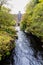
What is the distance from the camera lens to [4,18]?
33.1 meters

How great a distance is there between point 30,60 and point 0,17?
39.4 feet

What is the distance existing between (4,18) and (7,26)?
7.32ft

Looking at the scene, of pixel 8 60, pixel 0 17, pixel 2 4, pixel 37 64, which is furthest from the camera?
pixel 2 4

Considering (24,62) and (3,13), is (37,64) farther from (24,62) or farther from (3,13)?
(3,13)

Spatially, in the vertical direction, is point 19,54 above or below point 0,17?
below

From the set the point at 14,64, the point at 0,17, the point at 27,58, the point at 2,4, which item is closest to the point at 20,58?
the point at 27,58

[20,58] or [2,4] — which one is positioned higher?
[2,4]

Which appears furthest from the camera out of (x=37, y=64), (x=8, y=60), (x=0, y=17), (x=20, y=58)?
(x=0, y=17)

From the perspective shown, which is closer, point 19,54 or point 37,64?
point 37,64

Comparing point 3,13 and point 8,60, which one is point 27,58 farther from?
point 3,13

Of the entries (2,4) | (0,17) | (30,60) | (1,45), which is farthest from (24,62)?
(2,4)

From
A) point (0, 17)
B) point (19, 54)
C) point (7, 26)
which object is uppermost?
point (0, 17)

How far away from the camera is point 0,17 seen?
105 ft

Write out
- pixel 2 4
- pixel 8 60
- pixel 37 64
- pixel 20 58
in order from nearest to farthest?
pixel 37 64, pixel 8 60, pixel 20 58, pixel 2 4
